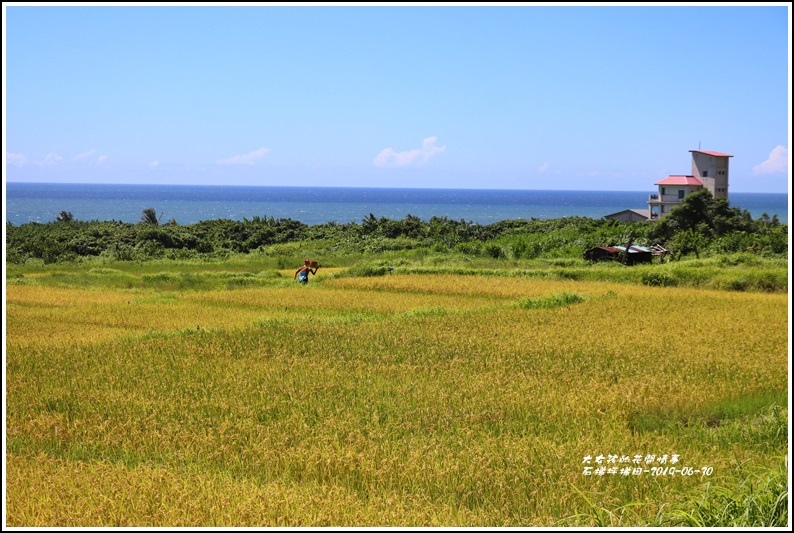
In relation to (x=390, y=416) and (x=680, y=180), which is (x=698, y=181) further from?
(x=390, y=416)

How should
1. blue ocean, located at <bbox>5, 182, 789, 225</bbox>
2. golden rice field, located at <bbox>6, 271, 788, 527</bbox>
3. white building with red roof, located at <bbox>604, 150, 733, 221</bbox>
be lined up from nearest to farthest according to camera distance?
golden rice field, located at <bbox>6, 271, 788, 527</bbox> → white building with red roof, located at <bbox>604, 150, 733, 221</bbox> → blue ocean, located at <bbox>5, 182, 789, 225</bbox>

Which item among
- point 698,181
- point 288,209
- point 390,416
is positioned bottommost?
point 390,416

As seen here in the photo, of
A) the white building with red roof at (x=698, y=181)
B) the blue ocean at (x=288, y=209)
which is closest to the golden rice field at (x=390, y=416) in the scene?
the white building with red roof at (x=698, y=181)

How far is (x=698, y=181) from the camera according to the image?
88.1 ft

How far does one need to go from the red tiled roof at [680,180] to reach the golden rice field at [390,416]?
49.7 ft

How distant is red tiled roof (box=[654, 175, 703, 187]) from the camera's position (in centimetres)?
2694

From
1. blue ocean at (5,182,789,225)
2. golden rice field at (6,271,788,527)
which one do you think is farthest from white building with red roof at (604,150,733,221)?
golden rice field at (6,271,788,527)

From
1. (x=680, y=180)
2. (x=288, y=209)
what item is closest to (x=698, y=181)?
(x=680, y=180)

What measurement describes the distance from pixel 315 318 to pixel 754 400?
23.8 ft

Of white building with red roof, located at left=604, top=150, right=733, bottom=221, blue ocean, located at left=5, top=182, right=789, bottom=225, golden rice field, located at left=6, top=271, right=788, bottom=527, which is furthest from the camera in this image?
blue ocean, located at left=5, top=182, right=789, bottom=225

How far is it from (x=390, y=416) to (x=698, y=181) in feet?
75.9

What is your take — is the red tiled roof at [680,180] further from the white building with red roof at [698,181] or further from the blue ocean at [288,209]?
the blue ocean at [288,209]

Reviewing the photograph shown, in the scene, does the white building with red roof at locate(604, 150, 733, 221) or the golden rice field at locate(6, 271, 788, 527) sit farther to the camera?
the white building with red roof at locate(604, 150, 733, 221)

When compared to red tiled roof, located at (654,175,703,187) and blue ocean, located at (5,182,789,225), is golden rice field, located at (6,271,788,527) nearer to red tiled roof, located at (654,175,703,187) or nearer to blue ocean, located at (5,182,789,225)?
red tiled roof, located at (654,175,703,187)
